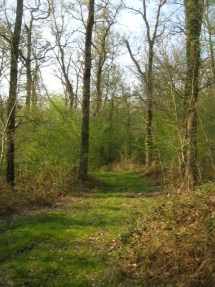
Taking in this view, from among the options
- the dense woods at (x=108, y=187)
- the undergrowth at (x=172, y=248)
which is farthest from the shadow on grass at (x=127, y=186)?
the undergrowth at (x=172, y=248)

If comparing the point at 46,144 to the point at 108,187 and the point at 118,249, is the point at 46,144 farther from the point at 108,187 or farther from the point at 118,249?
the point at 118,249

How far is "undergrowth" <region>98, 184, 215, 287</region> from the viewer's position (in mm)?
4520

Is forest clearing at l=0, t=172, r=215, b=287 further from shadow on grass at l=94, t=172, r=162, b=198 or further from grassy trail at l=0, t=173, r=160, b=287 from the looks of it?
shadow on grass at l=94, t=172, r=162, b=198

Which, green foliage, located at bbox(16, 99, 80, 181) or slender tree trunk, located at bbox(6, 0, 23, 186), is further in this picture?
green foliage, located at bbox(16, 99, 80, 181)

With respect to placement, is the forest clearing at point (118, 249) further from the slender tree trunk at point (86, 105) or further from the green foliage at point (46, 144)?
the slender tree trunk at point (86, 105)

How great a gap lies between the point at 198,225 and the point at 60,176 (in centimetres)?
832

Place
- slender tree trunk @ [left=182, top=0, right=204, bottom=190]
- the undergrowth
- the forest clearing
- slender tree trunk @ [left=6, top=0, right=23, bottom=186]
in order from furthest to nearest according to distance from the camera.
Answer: slender tree trunk @ [left=6, top=0, right=23, bottom=186] → slender tree trunk @ [left=182, top=0, right=204, bottom=190] → the forest clearing → the undergrowth

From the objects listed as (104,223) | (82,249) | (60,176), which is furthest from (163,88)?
(82,249)

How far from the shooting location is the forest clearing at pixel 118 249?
467cm

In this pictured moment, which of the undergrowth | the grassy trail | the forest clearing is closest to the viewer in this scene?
the undergrowth

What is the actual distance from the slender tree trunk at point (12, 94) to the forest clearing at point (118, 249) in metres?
3.41

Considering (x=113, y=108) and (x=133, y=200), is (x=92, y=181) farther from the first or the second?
(x=113, y=108)

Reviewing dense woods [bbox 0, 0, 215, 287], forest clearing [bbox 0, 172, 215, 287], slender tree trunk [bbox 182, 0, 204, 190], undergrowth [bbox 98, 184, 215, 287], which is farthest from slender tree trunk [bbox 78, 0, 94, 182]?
undergrowth [bbox 98, 184, 215, 287]

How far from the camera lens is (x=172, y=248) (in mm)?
4898
